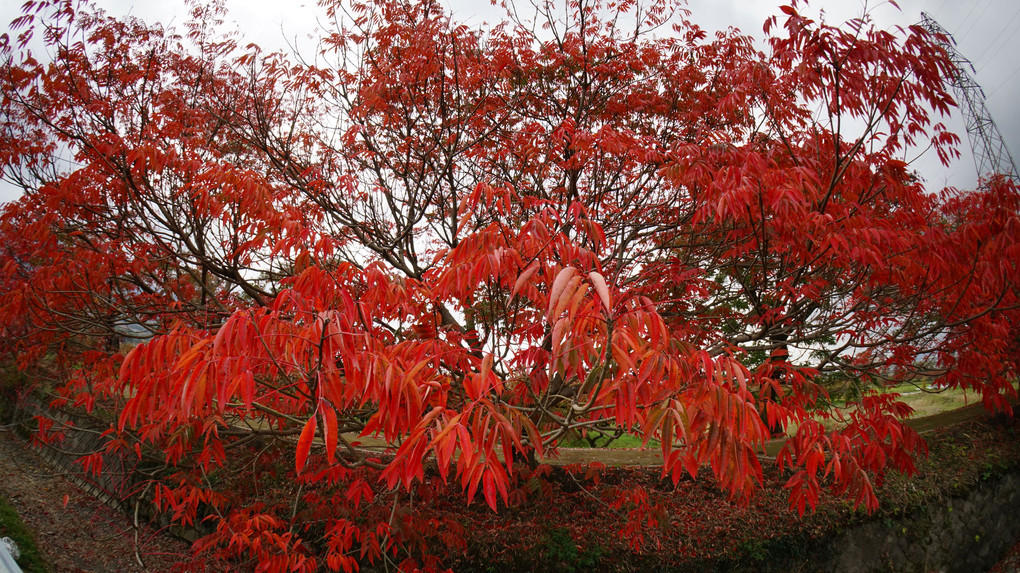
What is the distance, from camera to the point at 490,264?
2.38 metres

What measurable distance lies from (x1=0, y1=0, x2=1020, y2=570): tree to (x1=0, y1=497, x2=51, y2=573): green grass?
1431 mm

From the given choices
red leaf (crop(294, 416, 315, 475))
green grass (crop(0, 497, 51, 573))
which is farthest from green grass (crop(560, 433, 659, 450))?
red leaf (crop(294, 416, 315, 475))

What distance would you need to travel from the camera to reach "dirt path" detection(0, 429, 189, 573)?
6246mm

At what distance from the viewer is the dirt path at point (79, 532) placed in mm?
6246

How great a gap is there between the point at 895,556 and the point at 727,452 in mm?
6873

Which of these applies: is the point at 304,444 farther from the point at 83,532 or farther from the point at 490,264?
the point at 83,532

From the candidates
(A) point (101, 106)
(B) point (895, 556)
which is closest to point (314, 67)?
(A) point (101, 106)

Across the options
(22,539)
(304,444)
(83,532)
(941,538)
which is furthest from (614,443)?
(304,444)

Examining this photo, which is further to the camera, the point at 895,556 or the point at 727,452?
the point at 895,556

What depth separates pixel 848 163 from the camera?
3.97 metres

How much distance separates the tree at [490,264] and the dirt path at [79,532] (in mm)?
1143

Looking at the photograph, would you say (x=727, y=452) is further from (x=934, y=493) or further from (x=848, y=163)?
(x=934, y=493)

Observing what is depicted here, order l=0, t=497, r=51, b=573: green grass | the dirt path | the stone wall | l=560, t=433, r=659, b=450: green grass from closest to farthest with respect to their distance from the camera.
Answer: l=0, t=497, r=51, b=573: green grass, the dirt path, the stone wall, l=560, t=433, r=659, b=450: green grass

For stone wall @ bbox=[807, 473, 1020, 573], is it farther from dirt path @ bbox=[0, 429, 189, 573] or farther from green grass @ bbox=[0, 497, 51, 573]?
green grass @ bbox=[0, 497, 51, 573]
